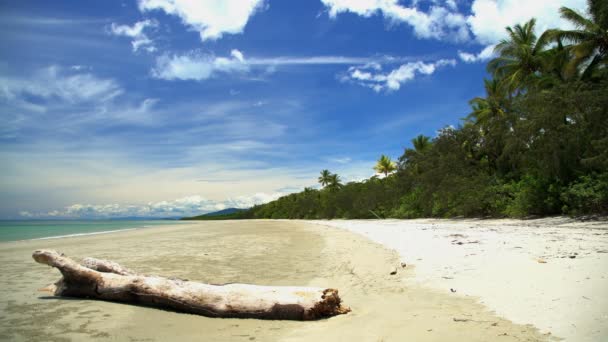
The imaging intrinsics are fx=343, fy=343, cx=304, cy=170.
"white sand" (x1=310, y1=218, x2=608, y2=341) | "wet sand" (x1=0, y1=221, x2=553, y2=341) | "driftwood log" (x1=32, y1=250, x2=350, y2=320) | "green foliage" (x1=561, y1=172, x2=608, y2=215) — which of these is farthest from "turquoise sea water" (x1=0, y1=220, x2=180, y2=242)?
"green foliage" (x1=561, y1=172, x2=608, y2=215)

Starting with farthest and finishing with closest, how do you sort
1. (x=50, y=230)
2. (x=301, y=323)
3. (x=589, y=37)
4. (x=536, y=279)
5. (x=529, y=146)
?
(x=50, y=230), (x=589, y=37), (x=529, y=146), (x=536, y=279), (x=301, y=323)

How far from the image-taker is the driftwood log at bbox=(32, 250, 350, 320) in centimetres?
407

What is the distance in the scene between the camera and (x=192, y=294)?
4363mm

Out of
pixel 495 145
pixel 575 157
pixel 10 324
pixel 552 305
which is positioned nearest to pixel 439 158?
pixel 495 145

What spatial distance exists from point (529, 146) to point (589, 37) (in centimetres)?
1051

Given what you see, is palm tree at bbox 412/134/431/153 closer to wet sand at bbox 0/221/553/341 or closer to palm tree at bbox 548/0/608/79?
palm tree at bbox 548/0/608/79

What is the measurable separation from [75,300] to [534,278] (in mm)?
6298

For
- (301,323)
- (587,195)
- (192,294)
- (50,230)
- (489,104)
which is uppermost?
(489,104)

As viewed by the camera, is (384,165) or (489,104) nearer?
(489,104)

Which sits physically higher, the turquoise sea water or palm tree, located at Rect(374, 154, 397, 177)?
palm tree, located at Rect(374, 154, 397, 177)

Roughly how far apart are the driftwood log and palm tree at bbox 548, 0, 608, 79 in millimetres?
26126

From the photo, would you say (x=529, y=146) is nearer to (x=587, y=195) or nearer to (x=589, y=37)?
(x=587, y=195)

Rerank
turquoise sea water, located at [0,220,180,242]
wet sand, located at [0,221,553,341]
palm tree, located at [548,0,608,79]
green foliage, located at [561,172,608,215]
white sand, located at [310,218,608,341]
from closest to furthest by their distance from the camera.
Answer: white sand, located at [310,218,608,341] → wet sand, located at [0,221,553,341] → green foliage, located at [561,172,608,215] → palm tree, located at [548,0,608,79] → turquoise sea water, located at [0,220,180,242]

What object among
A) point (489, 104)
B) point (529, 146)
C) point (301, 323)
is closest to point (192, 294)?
point (301, 323)
